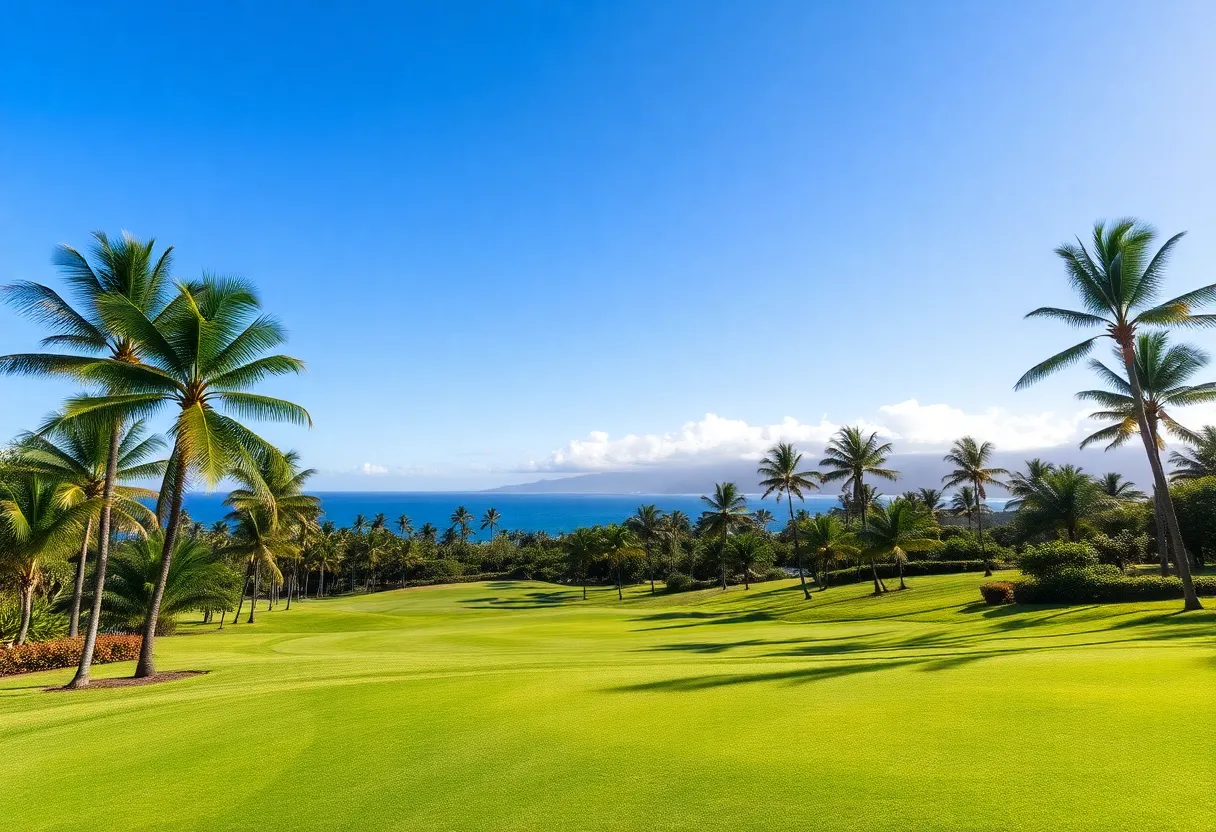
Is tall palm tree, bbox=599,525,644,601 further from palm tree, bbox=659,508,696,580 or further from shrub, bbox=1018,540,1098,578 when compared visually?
shrub, bbox=1018,540,1098,578

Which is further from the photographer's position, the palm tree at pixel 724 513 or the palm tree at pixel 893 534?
the palm tree at pixel 724 513

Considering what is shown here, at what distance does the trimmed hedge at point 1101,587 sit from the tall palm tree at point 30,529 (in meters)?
40.7

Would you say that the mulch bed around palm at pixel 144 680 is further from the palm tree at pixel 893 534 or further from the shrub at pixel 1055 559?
the palm tree at pixel 893 534

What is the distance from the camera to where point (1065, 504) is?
4234 centimetres

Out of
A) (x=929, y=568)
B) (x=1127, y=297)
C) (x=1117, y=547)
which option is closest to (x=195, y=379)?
(x=1127, y=297)

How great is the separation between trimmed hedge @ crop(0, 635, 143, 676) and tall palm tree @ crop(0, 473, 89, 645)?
Result: 3455 millimetres

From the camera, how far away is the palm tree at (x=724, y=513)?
63.9 meters

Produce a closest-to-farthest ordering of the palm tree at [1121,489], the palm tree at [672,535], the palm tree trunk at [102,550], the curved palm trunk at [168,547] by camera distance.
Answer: the curved palm trunk at [168,547], the palm tree trunk at [102,550], the palm tree at [1121,489], the palm tree at [672,535]

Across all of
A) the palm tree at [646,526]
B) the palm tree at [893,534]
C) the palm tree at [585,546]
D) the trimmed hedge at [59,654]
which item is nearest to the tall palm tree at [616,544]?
the palm tree at [585,546]

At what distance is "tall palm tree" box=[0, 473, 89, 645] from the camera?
979 inches

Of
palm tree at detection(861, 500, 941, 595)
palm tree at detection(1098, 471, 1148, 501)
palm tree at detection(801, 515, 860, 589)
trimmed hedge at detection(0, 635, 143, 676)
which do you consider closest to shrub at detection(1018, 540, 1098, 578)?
palm tree at detection(861, 500, 941, 595)

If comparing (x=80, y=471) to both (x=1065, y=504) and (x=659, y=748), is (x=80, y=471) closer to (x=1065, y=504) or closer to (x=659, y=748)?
(x=659, y=748)

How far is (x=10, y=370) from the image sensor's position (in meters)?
19.0

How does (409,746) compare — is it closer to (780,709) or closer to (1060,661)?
(780,709)
